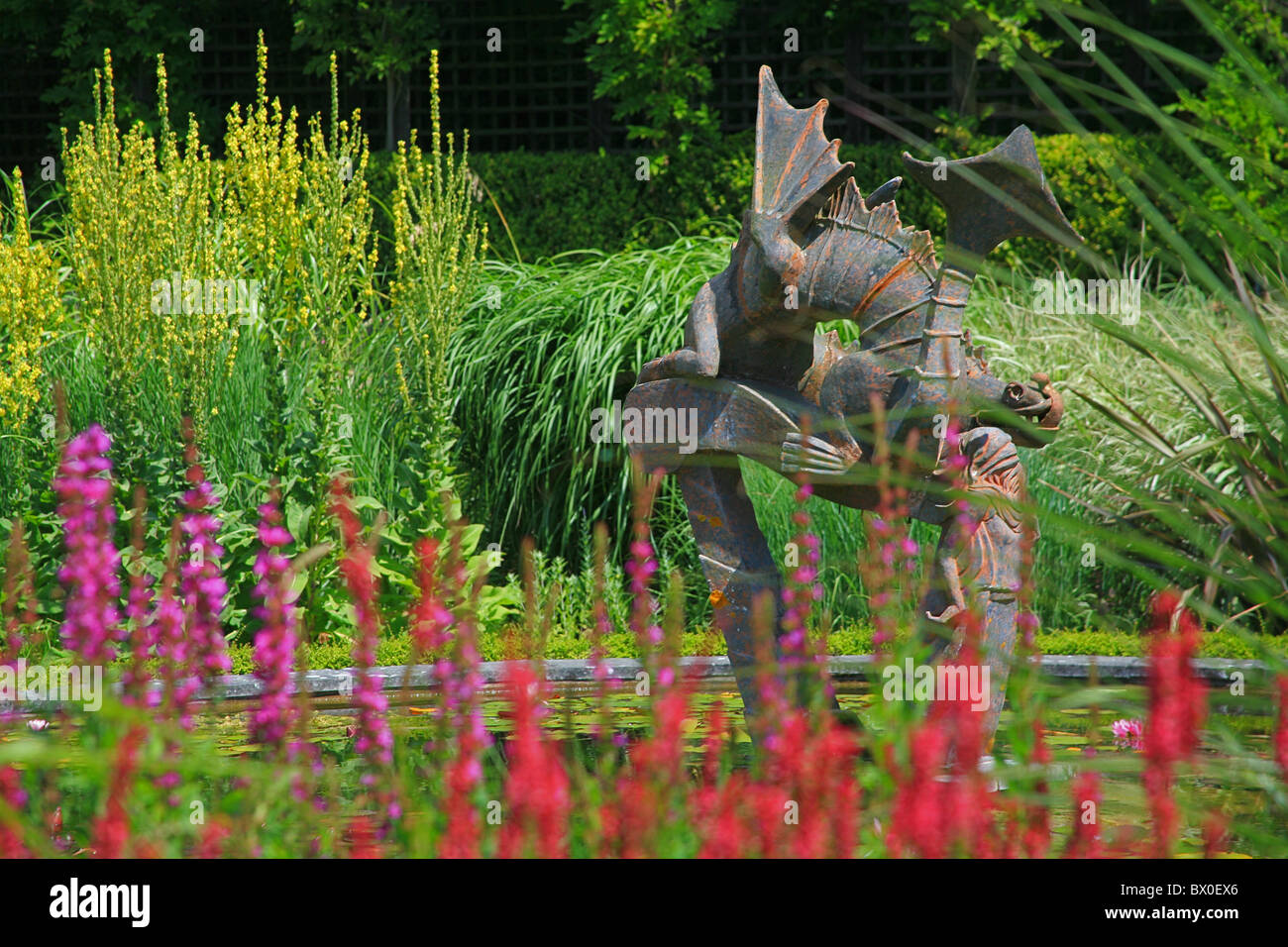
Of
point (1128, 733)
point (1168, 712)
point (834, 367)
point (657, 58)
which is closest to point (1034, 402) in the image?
point (834, 367)

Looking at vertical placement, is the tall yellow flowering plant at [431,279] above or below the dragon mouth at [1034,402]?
above

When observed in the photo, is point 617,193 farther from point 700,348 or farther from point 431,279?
point 700,348

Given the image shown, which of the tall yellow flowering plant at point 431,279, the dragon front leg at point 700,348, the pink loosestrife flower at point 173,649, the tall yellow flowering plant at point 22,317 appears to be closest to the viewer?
the pink loosestrife flower at point 173,649

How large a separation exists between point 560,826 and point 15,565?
88cm

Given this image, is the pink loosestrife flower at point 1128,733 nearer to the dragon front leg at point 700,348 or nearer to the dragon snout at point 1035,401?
the dragon snout at point 1035,401

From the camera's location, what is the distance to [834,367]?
12.4ft

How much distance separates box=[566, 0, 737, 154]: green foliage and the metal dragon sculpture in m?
6.64

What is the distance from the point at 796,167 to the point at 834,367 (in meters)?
0.56

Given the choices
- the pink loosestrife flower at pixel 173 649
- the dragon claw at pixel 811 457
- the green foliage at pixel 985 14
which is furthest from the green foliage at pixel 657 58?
the pink loosestrife flower at pixel 173 649

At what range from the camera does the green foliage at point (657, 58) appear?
10.5 meters

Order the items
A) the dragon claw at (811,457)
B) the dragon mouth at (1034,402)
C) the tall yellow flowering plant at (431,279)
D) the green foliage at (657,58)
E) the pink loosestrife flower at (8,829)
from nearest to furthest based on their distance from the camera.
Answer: the pink loosestrife flower at (8,829) < the dragon mouth at (1034,402) < the dragon claw at (811,457) < the tall yellow flowering plant at (431,279) < the green foliage at (657,58)

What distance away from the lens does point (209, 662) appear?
2.28 meters

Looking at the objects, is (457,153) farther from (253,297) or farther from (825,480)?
(825,480)
